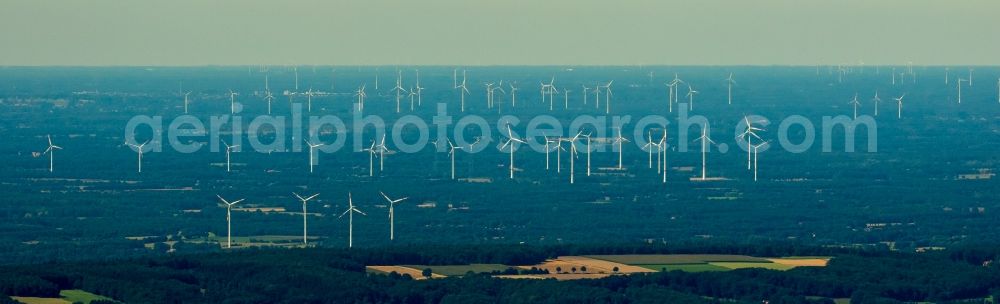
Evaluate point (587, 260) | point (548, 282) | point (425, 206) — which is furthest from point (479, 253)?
point (425, 206)

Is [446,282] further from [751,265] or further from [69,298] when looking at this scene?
[751,265]

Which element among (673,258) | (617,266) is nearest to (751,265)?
(673,258)

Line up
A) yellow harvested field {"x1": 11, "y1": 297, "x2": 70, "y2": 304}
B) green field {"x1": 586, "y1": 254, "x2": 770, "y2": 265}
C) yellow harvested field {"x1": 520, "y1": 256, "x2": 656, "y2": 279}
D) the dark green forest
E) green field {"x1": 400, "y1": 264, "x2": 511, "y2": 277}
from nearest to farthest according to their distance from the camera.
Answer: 1. yellow harvested field {"x1": 11, "y1": 297, "x2": 70, "y2": 304}
2. the dark green forest
3. green field {"x1": 400, "y1": 264, "x2": 511, "y2": 277}
4. yellow harvested field {"x1": 520, "y1": 256, "x2": 656, "y2": 279}
5. green field {"x1": 586, "y1": 254, "x2": 770, "y2": 265}

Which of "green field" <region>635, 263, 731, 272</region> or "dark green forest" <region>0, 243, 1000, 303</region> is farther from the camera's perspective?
"green field" <region>635, 263, 731, 272</region>

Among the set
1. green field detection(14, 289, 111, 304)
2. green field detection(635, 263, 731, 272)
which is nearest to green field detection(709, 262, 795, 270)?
green field detection(635, 263, 731, 272)

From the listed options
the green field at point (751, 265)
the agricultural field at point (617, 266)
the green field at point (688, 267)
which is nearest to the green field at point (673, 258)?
the agricultural field at point (617, 266)

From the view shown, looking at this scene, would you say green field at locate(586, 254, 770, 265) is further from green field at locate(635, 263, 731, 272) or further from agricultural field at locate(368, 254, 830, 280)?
green field at locate(635, 263, 731, 272)

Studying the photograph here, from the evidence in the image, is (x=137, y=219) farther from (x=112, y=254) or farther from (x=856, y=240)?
(x=856, y=240)
